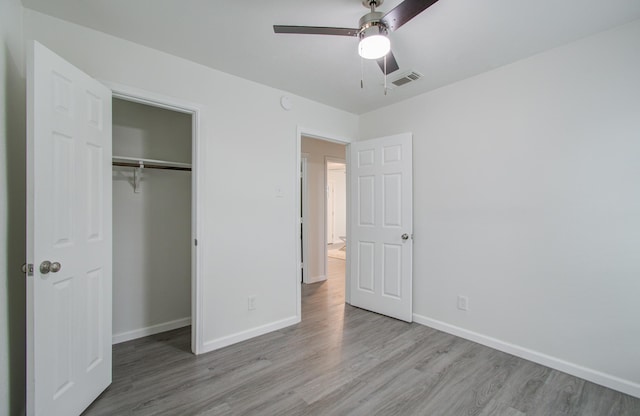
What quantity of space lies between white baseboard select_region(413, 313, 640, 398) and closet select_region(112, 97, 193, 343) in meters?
2.78

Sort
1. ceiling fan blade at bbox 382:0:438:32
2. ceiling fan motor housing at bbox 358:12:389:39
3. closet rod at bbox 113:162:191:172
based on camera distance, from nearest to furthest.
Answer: ceiling fan blade at bbox 382:0:438:32, ceiling fan motor housing at bbox 358:12:389:39, closet rod at bbox 113:162:191:172

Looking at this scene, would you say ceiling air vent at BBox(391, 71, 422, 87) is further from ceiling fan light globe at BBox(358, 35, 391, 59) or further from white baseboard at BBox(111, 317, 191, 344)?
white baseboard at BBox(111, 317, 191, 344)

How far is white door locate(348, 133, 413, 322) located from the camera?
316 cm

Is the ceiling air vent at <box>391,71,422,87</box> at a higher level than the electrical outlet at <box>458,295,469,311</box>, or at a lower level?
higher

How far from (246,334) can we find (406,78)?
2.91 metres

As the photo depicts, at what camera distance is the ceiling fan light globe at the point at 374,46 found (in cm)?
158

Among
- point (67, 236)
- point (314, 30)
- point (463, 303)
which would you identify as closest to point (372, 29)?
point (314, 30)

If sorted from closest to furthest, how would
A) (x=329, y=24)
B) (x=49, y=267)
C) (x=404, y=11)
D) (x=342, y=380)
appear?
1. (x=404, y=11)
2. (x=49, y=267)
3. (x=329, y=24)
4. (x=342, y=380)

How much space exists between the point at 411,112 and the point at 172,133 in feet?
8.69

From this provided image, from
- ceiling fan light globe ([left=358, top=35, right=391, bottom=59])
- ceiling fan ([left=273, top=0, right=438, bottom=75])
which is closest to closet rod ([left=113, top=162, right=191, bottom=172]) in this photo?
ceiling fan ([left=273, top=0, right=438, bottom=75])

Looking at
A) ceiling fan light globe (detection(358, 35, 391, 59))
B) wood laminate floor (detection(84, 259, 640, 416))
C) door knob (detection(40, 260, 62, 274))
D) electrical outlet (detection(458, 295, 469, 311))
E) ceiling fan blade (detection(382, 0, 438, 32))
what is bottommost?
wood laminate floor (detection(84, 259, 640, 416))

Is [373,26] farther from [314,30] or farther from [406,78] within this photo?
[406,78]

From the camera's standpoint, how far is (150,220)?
290cm

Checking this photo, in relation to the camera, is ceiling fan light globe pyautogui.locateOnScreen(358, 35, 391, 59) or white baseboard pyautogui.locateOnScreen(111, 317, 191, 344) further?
white baseboard pyautogui.locateOnScreen(111, 317, 191, 344)
